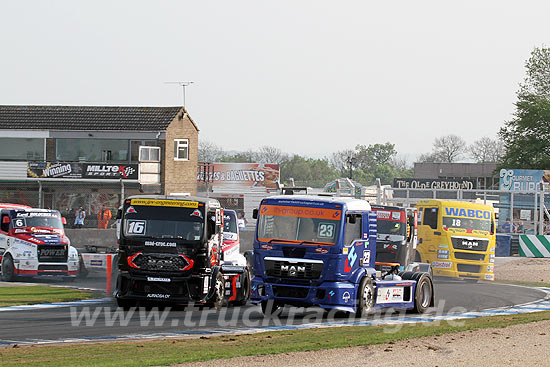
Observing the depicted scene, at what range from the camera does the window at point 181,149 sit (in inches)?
2186

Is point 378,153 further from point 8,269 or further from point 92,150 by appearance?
point 8,269

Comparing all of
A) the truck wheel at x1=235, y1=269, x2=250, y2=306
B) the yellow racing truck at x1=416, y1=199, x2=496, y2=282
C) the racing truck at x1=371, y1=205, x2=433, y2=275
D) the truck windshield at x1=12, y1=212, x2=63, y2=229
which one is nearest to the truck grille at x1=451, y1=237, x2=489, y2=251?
the yellow racing truck at x1=416, y1=199, x2=496, y2=282

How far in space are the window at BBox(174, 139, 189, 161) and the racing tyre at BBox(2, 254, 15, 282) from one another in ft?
92.6

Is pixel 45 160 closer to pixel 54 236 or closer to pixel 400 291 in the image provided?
pixel 54 236

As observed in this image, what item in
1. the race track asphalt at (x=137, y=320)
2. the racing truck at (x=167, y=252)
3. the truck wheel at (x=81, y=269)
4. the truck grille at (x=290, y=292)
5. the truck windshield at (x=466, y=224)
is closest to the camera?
the race track asphalt at (x=137, y=320)

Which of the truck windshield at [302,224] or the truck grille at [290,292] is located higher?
the truck windshield at [302,224]

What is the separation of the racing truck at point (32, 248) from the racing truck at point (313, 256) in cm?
1190

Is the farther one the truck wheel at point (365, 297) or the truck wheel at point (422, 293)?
the truck wheel at point (422, 293)

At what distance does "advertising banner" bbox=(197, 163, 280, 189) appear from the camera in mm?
61312

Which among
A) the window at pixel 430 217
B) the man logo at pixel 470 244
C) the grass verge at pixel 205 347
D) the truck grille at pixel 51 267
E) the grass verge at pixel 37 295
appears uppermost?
the window at pixel 430 217

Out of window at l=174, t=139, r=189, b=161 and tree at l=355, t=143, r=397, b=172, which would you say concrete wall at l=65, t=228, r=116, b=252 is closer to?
window at l=174, t=139, r=189, b=161

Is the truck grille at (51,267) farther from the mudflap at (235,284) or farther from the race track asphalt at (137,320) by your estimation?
the mudflap at (235,284)

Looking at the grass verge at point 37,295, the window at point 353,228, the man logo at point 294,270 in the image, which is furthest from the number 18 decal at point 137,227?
the window at point 353,228

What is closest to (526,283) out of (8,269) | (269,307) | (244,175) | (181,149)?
(269,307)
